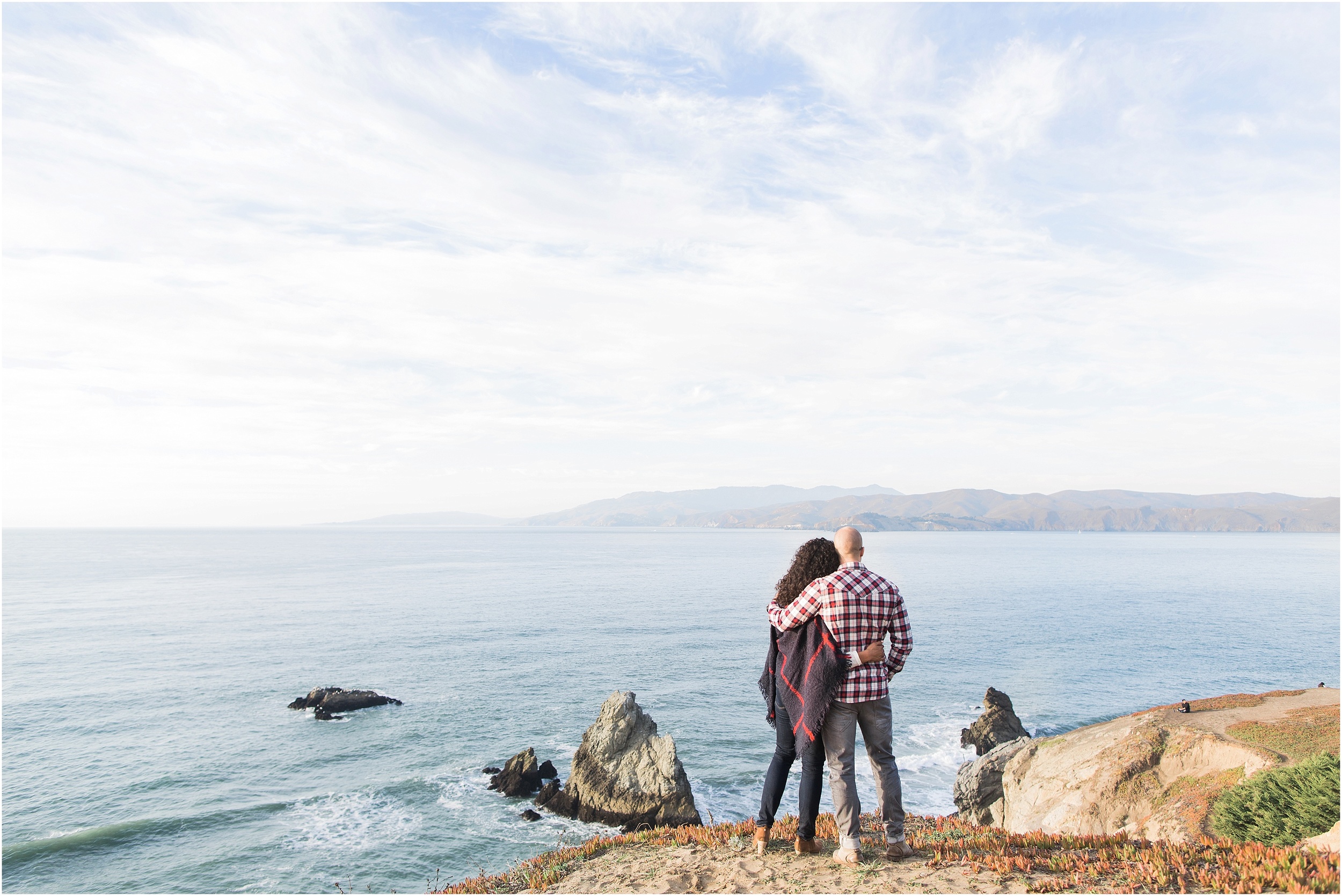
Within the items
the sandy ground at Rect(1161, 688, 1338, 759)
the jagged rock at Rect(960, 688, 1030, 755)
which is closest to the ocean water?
the jagged rock at Rect(960, 688, 1030, 755)

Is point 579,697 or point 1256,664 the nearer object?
point 579,697

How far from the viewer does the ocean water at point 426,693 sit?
2109 centimetres

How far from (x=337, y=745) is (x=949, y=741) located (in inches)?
1035

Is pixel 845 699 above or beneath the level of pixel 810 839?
above

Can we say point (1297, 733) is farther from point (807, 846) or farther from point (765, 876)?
point (765, 876)

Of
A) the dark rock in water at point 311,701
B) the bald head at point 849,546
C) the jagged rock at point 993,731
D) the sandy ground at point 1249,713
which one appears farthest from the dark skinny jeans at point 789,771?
the dark rock in water at point 311,701

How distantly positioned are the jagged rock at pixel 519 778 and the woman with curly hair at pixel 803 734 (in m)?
20.0

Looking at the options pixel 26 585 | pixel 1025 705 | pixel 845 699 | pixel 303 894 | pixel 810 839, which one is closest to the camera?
pixel 845 699

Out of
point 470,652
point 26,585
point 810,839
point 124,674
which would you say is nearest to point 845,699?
point 810,839

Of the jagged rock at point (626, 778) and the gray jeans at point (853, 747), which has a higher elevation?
the gray jeans at point (853, 747)

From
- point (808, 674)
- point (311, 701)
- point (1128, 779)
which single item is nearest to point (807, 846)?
point (808, 674)

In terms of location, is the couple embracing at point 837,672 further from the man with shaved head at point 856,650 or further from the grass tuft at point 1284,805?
the grass tuft at point 1284,805

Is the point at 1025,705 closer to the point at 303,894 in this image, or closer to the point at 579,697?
the point at 579,697

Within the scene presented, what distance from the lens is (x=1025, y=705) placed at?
1377 inches
